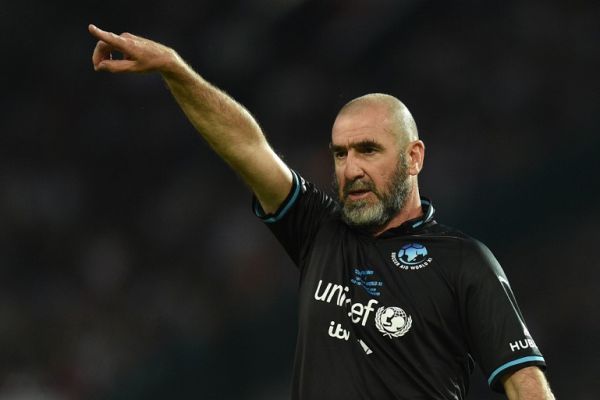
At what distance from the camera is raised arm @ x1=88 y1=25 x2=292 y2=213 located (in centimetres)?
241

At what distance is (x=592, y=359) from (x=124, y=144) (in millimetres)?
3001

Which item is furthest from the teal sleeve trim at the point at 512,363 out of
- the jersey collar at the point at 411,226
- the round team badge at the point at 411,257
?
the jersey collar at the point at 411,226

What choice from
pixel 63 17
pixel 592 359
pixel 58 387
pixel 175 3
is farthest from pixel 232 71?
pixel 592 359

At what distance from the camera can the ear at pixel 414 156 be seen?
2.79m

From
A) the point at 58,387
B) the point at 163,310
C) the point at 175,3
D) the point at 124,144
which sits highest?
the point at 175,3

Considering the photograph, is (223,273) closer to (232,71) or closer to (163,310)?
(163,310)

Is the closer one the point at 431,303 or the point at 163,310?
the point at 431,303

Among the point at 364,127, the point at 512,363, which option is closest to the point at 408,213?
the point at 364,127

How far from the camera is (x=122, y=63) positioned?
2.23 meters

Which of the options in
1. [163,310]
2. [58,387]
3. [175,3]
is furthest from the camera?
[175,3]

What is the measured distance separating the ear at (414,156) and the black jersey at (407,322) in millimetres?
262

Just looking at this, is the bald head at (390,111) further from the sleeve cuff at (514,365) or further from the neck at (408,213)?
the sleeve cuff at (514,365)

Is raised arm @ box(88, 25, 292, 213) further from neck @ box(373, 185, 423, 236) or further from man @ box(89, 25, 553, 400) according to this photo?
neck @ box(373, 185, 423, 236)

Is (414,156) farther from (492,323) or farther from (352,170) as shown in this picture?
(492,323)
